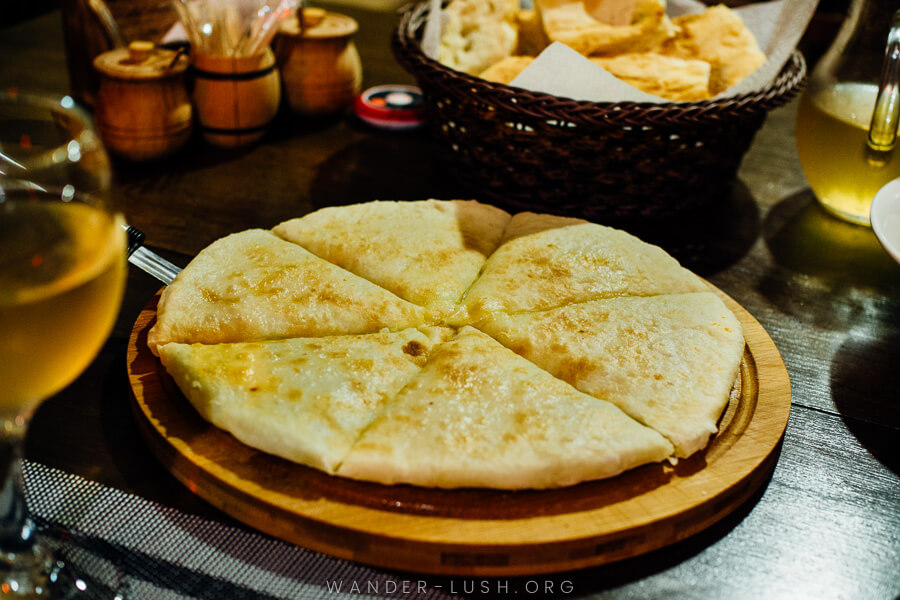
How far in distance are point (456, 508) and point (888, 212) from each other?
1377 millimetres

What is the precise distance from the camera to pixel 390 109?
2.98 m

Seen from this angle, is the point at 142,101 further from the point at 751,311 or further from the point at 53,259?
the point at 751,311

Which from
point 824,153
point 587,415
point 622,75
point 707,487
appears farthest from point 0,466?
point 824,153

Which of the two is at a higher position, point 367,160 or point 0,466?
point 0,466

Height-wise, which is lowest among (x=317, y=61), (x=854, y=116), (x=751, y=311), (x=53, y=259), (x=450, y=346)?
(x=751, y=311)

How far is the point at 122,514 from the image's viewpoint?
1.26m

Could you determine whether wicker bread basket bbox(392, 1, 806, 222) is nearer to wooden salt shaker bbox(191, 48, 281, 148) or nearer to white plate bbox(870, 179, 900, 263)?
white plate bbox(870, 179, 900, 263)

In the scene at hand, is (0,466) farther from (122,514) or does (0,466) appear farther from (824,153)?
(824,153)

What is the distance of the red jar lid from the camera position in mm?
2973

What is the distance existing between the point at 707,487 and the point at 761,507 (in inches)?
6.5

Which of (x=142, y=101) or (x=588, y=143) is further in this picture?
(x=142, y=101)

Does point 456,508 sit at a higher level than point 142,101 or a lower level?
lower

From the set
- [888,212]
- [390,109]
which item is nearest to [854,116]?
[888,212]

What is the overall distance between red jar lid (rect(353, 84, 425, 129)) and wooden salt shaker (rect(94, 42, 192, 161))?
2.41 ft
